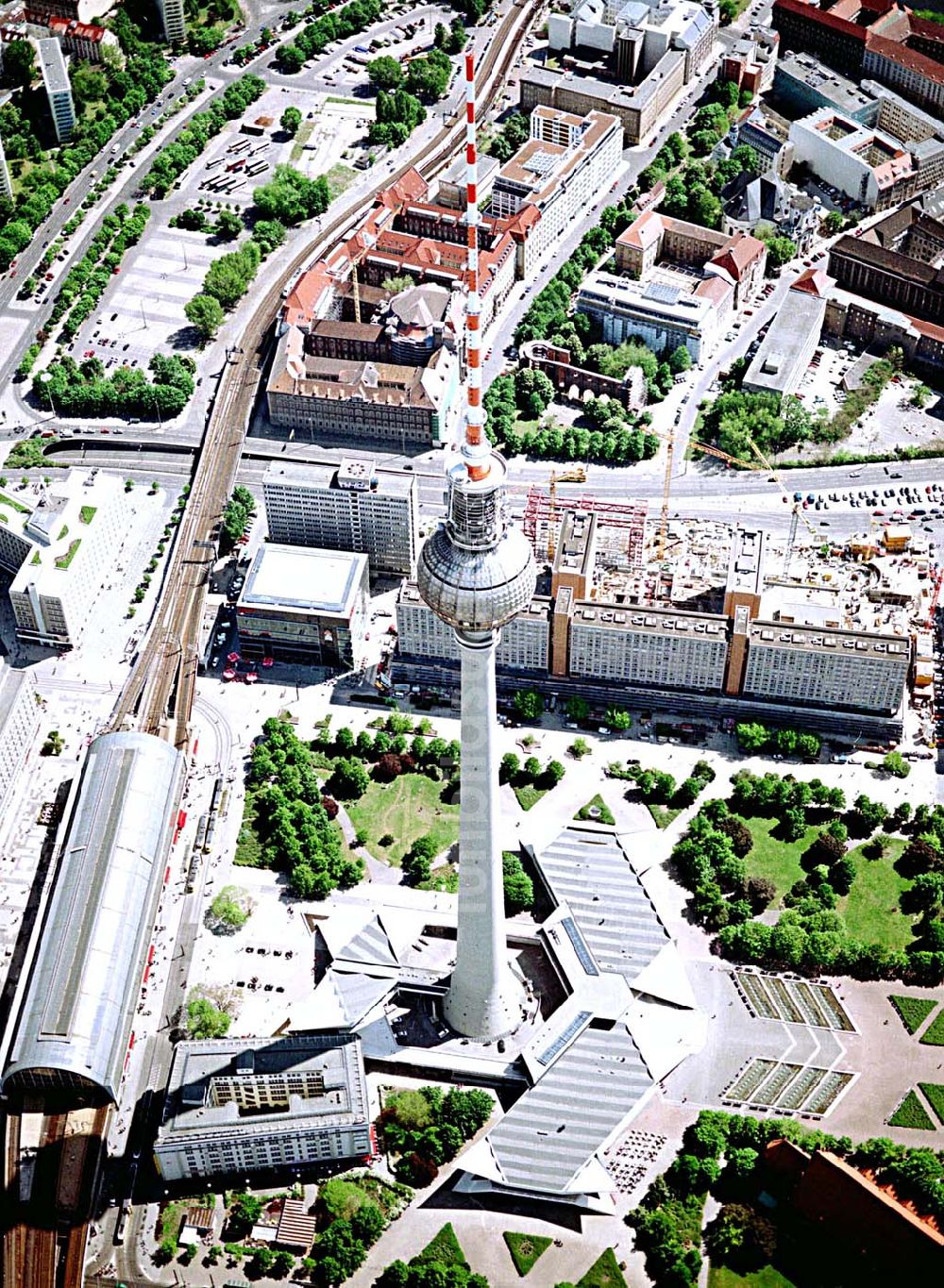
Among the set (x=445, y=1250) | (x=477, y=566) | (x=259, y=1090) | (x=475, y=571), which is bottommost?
(x=445, y=1250)

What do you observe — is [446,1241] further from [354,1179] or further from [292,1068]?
[292,1068]

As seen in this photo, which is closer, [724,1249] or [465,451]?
[465,451]

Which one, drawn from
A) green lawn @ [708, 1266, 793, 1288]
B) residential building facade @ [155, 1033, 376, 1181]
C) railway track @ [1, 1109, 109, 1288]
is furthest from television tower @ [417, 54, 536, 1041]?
railway track @ [1, 1109, 109, 1288]

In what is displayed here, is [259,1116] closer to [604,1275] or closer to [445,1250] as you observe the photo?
[445,1250]

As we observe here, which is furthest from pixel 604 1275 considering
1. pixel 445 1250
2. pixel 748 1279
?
pixel 445 1250

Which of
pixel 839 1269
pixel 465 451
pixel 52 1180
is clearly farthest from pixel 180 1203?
pixel 465 451

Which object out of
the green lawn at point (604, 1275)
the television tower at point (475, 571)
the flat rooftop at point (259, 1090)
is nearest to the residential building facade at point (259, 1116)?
the flat rooftop at point (259, 1090)
